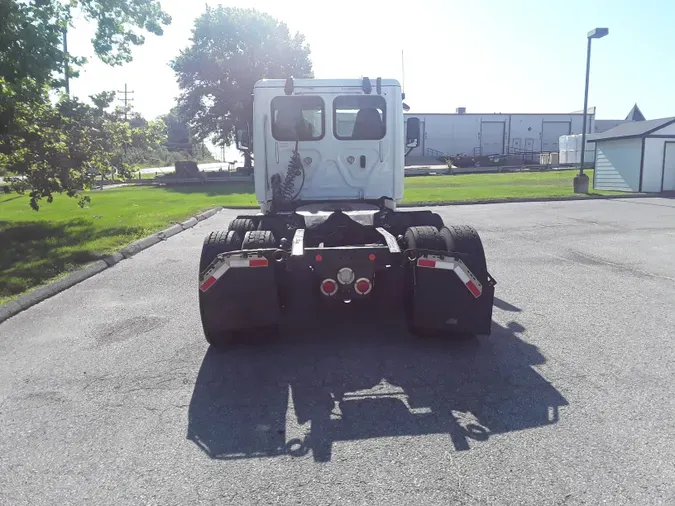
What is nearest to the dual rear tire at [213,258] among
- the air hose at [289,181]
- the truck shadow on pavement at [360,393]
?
the truck shadow on pavement at [360,393]

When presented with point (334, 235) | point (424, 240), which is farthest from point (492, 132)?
point (424, 240)

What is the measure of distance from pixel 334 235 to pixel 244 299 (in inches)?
53.6

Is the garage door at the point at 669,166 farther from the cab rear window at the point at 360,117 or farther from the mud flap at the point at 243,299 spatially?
the mud flap at the point at 243,299

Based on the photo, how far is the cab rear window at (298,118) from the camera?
7.54m

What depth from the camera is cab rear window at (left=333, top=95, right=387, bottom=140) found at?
24.8 feet

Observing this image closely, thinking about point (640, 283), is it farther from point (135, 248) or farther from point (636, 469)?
point (135, 248)

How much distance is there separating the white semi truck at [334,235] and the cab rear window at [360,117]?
1 centimetres

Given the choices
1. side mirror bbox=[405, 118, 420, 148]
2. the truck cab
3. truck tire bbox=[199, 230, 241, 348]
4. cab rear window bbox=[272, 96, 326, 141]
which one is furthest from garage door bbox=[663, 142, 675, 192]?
truck tire bbox=[199, 230, 241, 348]

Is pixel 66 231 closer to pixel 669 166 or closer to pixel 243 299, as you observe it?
pixel 243 299

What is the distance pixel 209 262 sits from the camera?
5465mm

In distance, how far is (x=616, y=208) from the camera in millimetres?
19141

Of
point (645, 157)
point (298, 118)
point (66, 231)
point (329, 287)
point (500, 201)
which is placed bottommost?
point (66, 231)

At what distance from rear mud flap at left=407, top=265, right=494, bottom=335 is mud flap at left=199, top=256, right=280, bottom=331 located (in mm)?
1278

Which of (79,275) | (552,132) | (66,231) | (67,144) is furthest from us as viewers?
(552,132)
